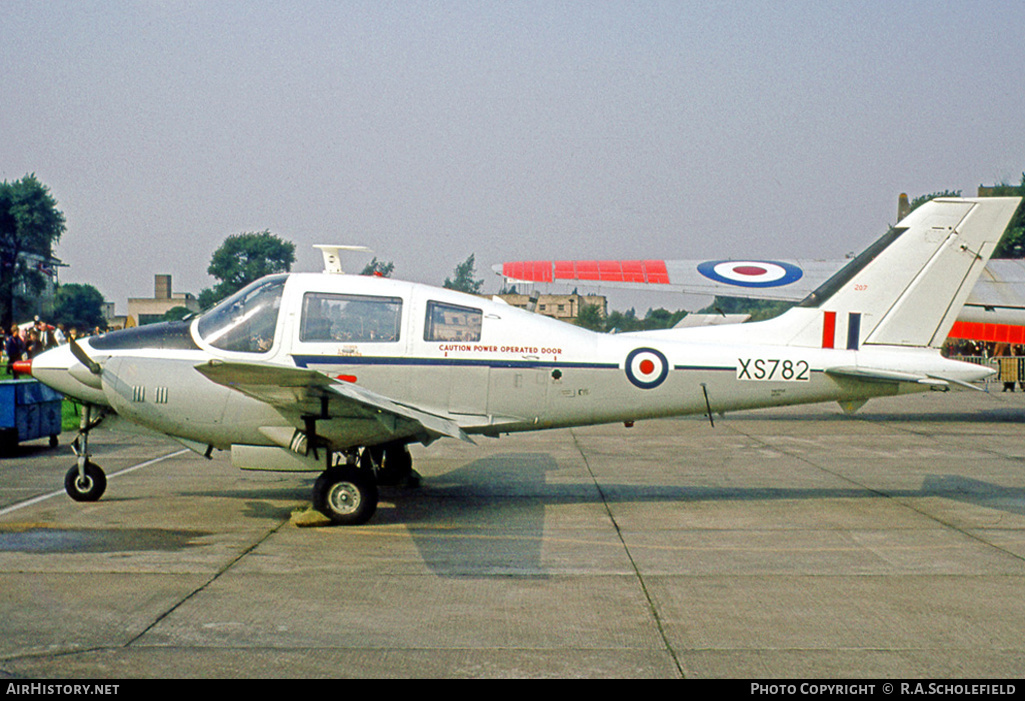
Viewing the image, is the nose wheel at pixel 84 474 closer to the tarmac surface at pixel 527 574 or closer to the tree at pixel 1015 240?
the tarmac surface at pixel 527 574

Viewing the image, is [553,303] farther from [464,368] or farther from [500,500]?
[464,368]

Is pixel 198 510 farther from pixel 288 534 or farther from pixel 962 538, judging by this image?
pixel 962 538

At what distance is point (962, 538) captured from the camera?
8219 mm

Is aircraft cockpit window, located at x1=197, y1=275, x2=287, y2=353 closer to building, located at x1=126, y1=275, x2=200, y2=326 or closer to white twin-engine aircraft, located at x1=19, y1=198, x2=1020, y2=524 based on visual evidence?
white twin-engine aircraft, located at x1=19, y1=198, x2=1020, y2=524

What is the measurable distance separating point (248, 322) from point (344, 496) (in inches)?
83.0

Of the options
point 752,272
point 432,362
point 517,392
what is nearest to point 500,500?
point 517,392

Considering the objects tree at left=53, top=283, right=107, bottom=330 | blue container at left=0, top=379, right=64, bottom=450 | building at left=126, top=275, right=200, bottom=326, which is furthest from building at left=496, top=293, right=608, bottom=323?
tree at left=53, top=283, right=107, bottom=330

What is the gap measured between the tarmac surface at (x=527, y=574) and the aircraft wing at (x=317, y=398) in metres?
1.08

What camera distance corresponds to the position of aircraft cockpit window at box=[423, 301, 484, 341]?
30.0ft

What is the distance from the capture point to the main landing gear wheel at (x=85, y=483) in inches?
366

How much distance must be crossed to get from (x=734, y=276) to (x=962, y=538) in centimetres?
1551

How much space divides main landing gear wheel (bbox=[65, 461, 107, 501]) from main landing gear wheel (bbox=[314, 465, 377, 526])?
2.73m

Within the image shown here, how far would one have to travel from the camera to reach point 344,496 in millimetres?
8586

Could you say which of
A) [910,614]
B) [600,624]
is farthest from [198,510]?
[910,614]
